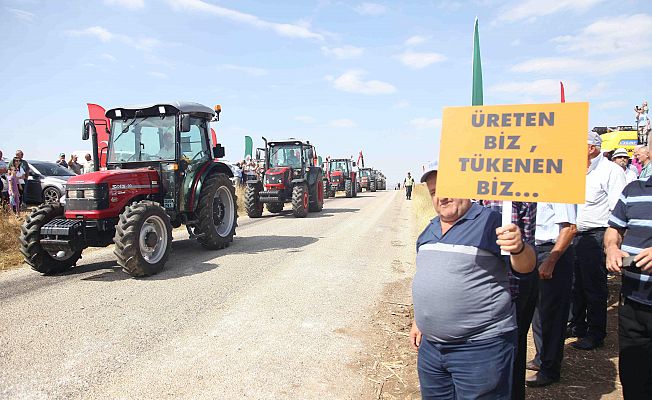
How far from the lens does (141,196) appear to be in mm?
7059

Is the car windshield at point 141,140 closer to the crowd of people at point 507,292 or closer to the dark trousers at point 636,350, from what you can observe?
the crowd of people at point 507,292

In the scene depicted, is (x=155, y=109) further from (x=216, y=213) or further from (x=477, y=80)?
(x=477, y=80)

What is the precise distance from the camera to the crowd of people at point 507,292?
205 centimetres

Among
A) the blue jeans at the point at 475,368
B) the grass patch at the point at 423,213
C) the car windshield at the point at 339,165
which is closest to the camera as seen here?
the blue jeans at the point at 475,368

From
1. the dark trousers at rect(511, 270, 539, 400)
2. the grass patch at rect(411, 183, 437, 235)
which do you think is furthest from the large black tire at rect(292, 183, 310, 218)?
the dark trousers at rect(511, 270, 539, 400)

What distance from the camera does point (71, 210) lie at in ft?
20.8

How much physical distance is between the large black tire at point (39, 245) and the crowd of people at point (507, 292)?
5.79 m

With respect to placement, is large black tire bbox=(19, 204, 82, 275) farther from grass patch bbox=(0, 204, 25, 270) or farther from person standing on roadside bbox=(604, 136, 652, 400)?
person standing on roadside bbox=(604, 136, 652, 400)

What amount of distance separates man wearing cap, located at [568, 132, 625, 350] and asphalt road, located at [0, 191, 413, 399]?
2.11 meters

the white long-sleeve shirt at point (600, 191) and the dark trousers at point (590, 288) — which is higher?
the white long-sleeve shirt at point (600, 191)

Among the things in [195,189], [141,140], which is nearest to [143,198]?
[195,189]

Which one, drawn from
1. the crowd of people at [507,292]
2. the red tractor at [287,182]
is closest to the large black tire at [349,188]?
the red tractor at [287,182]

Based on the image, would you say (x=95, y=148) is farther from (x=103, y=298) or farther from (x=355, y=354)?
(x=355, y=354)

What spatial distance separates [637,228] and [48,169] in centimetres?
1510
